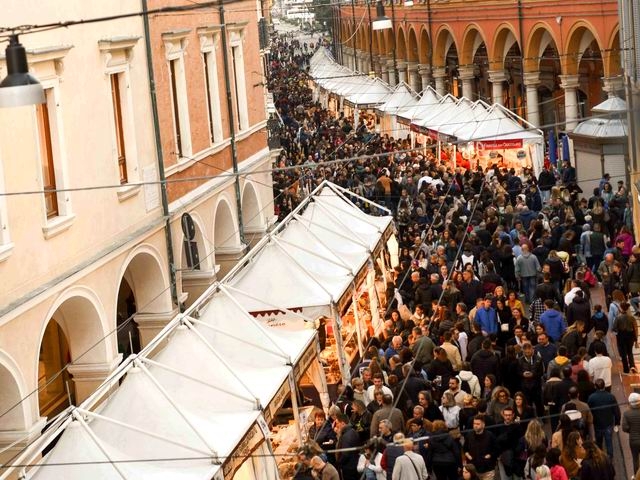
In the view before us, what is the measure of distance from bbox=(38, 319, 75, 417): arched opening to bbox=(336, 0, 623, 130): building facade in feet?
50.5

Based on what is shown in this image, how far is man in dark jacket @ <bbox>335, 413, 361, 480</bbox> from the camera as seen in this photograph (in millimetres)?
13844

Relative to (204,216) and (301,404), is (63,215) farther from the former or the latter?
(204,216)

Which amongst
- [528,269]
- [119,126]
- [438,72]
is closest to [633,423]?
[528,269]

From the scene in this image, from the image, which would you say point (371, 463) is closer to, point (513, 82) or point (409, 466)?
point (409, 466)

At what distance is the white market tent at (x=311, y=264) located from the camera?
17.7 m

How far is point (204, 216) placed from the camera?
23109 millimetres

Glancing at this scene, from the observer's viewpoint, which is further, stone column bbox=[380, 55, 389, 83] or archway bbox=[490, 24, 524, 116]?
stone column bbox=[380, 55, 389, 83]

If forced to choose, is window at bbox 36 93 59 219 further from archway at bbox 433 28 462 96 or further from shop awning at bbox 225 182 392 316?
archway at bbox 433 28 462 96

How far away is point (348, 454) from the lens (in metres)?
13.8

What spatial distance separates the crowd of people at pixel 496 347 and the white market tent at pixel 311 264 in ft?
2.62

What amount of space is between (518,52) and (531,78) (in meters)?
9.94

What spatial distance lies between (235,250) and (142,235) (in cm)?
606

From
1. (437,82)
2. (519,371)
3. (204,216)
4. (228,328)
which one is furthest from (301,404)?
(437,82)

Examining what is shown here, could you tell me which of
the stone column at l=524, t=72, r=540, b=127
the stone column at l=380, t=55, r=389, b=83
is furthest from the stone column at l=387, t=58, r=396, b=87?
the stone column at l=524, t=72, r=540, b=127
